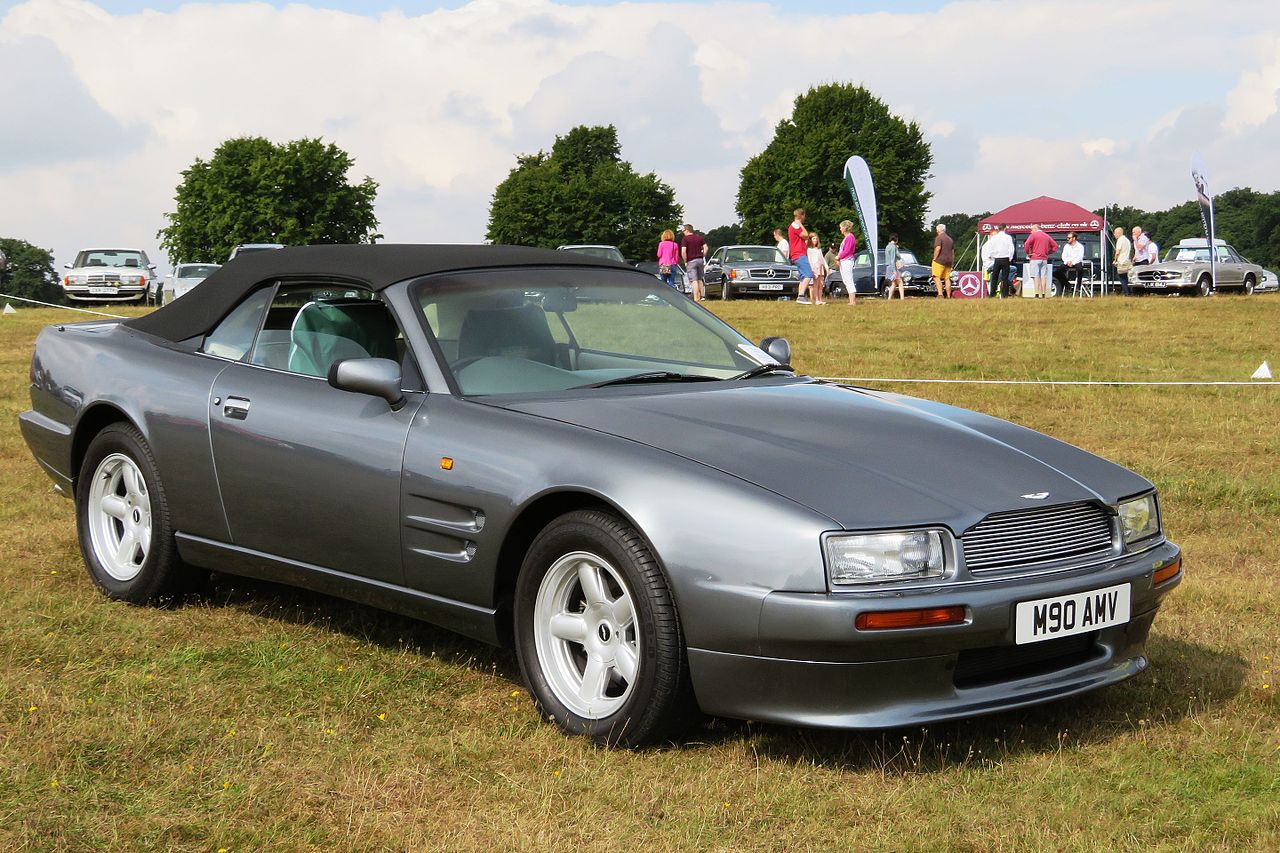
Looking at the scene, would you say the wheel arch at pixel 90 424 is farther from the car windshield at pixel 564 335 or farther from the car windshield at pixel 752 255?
the car windshield at pixel 752 255

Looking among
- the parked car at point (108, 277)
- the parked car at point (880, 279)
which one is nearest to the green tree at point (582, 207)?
the parked car at point (880, 279)

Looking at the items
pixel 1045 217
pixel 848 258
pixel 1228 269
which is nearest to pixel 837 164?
pixel 1045 217

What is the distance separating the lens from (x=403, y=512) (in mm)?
4512

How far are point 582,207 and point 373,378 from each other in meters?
75.4

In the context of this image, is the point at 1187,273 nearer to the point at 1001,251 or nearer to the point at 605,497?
the point at 1001,251

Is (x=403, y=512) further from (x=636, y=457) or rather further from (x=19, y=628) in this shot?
(x=19, y=628)

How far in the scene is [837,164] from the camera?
65.2 m

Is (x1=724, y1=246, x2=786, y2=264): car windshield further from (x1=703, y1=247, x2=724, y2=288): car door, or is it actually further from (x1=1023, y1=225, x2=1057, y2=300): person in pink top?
(x1=1023, y1=225, x2=1057, y2=300): person in pink top

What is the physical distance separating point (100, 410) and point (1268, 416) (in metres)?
9.20

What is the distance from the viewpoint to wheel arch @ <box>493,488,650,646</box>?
13.4 ft

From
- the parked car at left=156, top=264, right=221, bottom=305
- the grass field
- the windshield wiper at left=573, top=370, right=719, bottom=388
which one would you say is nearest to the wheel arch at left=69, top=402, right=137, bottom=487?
the grass field

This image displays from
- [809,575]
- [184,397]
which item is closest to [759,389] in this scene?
[809,575]

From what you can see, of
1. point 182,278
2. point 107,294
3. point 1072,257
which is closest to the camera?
point 1072,257

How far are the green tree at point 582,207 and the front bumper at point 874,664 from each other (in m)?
74.6
